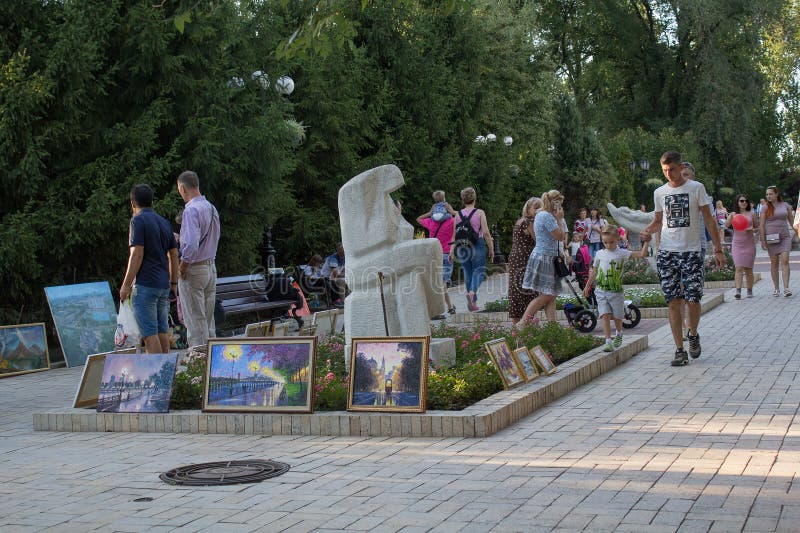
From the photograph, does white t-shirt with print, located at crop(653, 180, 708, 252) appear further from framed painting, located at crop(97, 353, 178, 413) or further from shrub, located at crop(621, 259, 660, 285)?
shrub, located at crop(621, 259, 660, 285)

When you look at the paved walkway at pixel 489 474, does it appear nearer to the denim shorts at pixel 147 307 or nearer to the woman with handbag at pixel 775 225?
the denim shorts at pixel 147 307

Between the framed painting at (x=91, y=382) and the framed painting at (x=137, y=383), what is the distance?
23 centimetres

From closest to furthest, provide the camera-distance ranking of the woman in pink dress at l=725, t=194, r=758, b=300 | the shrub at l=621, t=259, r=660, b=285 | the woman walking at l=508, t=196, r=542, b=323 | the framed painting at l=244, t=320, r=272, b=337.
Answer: the framed painting at l=244, t=320, r=272, b=337
the woman walking at l=508, t=196, r=542, b=323
the woman in pink dress at l=725, t=194, r=758, b=300
the shrub at l=621, t=259, r=660, b=285

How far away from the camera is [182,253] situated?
10492 millimetres

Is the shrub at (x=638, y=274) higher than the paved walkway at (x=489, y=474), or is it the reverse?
the shrub at (x=638, y=274)

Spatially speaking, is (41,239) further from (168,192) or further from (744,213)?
(744,213)

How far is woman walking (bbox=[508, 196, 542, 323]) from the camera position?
12500 millimetres

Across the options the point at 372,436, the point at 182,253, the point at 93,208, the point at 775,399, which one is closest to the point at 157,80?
the point at 93,208

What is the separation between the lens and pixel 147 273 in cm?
997

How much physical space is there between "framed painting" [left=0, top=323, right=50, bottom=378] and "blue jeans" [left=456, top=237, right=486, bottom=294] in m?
6.64

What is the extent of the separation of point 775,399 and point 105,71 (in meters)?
10.1

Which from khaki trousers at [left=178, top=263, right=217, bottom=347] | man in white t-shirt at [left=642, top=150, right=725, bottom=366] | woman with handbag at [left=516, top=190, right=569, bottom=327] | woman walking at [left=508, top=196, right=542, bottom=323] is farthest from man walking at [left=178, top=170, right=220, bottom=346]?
man in white t-shirt at [left=642, top=150, right=725, bottom=366]

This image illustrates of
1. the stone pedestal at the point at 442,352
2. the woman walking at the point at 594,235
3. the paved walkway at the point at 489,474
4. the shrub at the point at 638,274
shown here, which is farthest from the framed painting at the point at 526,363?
the woman walking at the point at 594,235

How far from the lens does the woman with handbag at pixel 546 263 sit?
1181 centimetres
